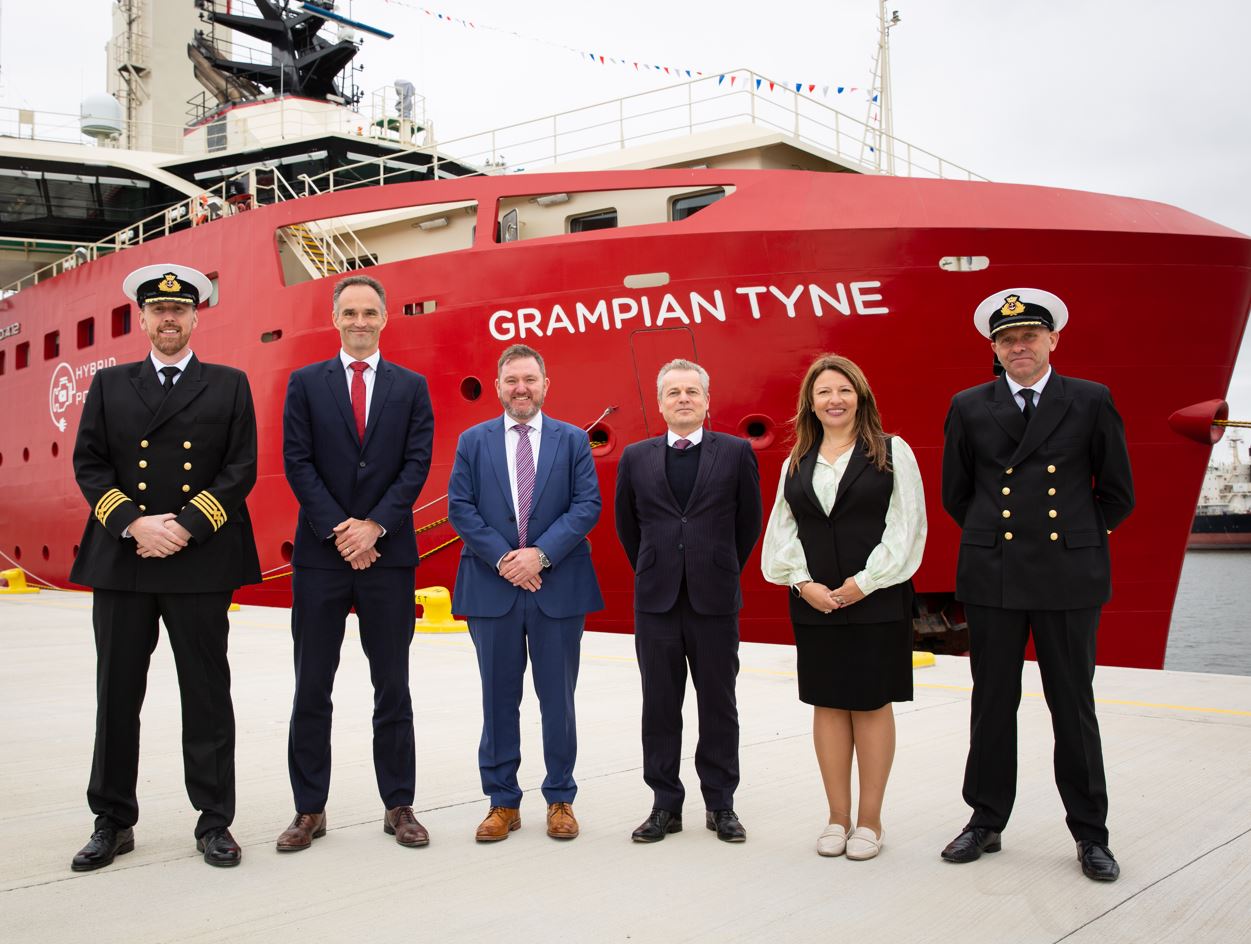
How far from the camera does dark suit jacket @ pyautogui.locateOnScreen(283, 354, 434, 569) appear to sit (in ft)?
11.7

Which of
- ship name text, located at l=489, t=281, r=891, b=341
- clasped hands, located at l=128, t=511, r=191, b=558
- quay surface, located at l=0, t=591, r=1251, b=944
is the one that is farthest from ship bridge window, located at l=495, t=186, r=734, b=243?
clasped hands, located at l=128, t=511, r=191, b=558

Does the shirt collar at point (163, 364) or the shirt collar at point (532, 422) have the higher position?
the shirt collar at point (163, 364)

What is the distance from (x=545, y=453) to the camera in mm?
3816

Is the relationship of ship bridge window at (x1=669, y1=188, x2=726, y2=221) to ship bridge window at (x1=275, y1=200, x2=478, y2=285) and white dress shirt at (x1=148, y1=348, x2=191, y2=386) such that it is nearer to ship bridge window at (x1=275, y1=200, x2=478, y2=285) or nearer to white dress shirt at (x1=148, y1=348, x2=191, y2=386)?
ship bridge window at (x1=275, y1=200, x2=478, y2=285)

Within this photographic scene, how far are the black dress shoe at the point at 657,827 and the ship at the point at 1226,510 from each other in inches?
2424

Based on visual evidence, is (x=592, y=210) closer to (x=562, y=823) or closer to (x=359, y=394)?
(x=359, y=394)

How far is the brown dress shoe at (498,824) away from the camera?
339 cm

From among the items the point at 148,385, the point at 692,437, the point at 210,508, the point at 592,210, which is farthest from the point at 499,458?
the point at 592,210

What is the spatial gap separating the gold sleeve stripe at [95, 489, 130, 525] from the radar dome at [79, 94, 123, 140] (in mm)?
19576

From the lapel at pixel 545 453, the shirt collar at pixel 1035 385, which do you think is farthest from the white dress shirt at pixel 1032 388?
the lapel at pixel 545 453

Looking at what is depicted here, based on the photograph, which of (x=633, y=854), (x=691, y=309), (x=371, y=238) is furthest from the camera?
(x=371, y=238)

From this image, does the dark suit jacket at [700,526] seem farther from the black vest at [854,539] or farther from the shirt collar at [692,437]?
the black vest at [854,539]

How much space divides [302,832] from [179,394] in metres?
1.49

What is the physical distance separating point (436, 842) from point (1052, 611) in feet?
6.93
